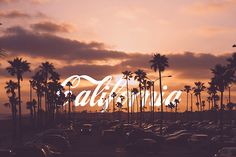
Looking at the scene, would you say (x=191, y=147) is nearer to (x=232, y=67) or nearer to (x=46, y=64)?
(x=232, y=67)

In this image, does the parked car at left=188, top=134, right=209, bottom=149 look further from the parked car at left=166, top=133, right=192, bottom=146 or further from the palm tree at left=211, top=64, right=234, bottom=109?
the palm tree at left=211, top=64, right=234, bottom=109

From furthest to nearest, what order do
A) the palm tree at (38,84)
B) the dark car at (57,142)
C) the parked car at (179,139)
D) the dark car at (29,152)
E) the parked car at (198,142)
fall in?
the palm tree at (38,84) → the parked car at (179,139) → the parked car at (198,142) → the dark car at (57,142) → the dark car at (29,152)

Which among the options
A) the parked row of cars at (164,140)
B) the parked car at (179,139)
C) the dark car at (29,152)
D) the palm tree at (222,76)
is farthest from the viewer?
the palm tree at (222,76)

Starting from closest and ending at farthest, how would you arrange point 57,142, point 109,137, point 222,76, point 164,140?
point 57,142
point 164,140
point 109,137
point 222,76

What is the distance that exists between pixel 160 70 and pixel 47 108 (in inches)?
2737

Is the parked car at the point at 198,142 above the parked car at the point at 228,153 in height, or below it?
below

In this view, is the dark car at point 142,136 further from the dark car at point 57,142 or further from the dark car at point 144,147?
the dark car at point 57,142

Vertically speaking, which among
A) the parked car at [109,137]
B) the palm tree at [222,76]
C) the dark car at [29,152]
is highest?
the palm tree at [222,76]

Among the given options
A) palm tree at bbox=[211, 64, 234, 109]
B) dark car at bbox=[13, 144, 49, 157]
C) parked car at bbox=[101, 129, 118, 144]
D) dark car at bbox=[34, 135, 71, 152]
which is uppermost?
palm tree at bbox=[211, 64, 234, 109]

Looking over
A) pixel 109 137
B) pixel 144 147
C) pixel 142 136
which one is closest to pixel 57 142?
pixel 144 147

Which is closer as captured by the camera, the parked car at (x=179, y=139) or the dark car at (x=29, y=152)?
the dark car at (x=29, y=152)

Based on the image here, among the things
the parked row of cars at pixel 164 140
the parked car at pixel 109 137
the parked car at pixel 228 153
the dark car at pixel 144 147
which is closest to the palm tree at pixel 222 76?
the parked row of cars at pixel 164 140

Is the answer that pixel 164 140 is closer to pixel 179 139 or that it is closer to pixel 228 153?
pixel 179 139

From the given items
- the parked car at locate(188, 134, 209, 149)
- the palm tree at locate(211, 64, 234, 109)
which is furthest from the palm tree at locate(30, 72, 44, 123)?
the parked car at locate(188, 134, 209, 149)
